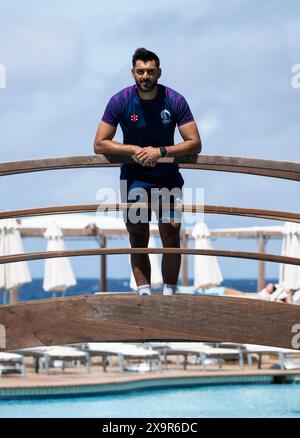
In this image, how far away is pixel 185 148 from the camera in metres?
7.23

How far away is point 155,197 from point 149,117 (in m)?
0.61

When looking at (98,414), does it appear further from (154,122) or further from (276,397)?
(154,122)

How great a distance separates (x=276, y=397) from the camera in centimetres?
1689

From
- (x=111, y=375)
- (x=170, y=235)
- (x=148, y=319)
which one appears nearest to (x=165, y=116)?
(x=170, y=235)

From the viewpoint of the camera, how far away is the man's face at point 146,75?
23.7 ft

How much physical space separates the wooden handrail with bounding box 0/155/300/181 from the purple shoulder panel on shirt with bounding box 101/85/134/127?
27 centimetres

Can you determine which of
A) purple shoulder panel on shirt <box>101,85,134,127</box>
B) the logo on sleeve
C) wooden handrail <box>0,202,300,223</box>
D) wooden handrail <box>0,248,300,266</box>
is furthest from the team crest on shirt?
wooden handrail <box>0,248,300,266</box>

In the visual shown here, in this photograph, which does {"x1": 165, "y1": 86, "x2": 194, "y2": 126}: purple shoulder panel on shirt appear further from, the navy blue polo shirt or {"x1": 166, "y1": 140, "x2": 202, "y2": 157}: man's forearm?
{"x1": 166, "y1": 140, "x2": 202, "y2": 157}: man's forearm

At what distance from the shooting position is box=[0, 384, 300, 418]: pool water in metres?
15.6

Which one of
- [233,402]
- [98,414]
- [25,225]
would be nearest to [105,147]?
[98,414]

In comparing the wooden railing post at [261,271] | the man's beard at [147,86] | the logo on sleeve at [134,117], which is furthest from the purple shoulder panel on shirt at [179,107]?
the wooden railing post at [261,271]

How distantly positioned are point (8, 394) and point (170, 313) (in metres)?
8.67

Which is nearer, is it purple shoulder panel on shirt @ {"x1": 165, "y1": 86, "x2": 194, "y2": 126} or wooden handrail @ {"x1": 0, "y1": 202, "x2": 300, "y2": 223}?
purple shoulder panel on shirt @ {"x1": 165, "y1": 86, "x2": 194, "y2": 126}

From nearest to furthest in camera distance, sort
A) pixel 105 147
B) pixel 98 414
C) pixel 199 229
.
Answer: pixel 105 147
pixel 98 414
pixel 199 229
